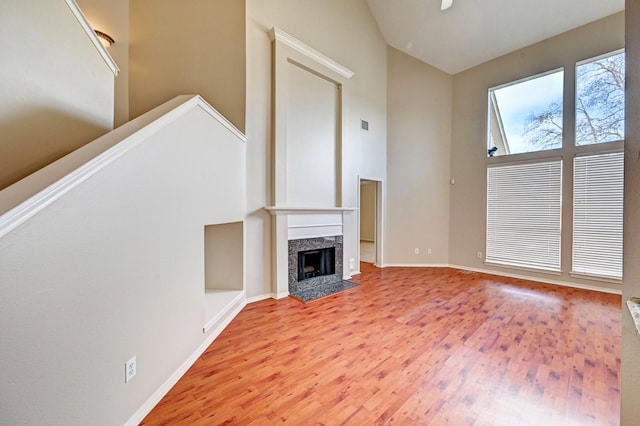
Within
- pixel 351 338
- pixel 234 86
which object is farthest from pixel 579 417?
pixel 234 86

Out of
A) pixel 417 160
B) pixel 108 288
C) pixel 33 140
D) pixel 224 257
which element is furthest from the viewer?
pixel 417 160

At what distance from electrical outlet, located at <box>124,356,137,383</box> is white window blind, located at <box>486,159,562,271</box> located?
603cm

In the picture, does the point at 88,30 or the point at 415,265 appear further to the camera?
the point at 415,265

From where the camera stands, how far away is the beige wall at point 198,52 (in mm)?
3404

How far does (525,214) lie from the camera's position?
483 centimetres

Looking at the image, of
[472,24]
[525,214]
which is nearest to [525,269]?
[525,214]

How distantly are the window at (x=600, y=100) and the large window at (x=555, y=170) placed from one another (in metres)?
0.01

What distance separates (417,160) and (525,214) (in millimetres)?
2369

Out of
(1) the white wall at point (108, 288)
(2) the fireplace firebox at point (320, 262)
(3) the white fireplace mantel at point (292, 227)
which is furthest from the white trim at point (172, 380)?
(2) the fireplace firebox at point (320, 262)

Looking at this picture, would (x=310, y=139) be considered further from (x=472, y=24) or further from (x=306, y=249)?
(x=472, y=24)

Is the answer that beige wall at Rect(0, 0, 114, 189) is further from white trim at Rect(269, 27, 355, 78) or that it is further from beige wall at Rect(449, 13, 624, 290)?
beige wall at Rect(449, 13, 624, 290)

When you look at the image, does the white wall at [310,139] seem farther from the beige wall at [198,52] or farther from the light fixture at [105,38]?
the light fixture at [105,38]

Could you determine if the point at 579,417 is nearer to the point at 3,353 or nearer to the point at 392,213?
the point at 3,353

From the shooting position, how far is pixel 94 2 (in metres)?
3.50
